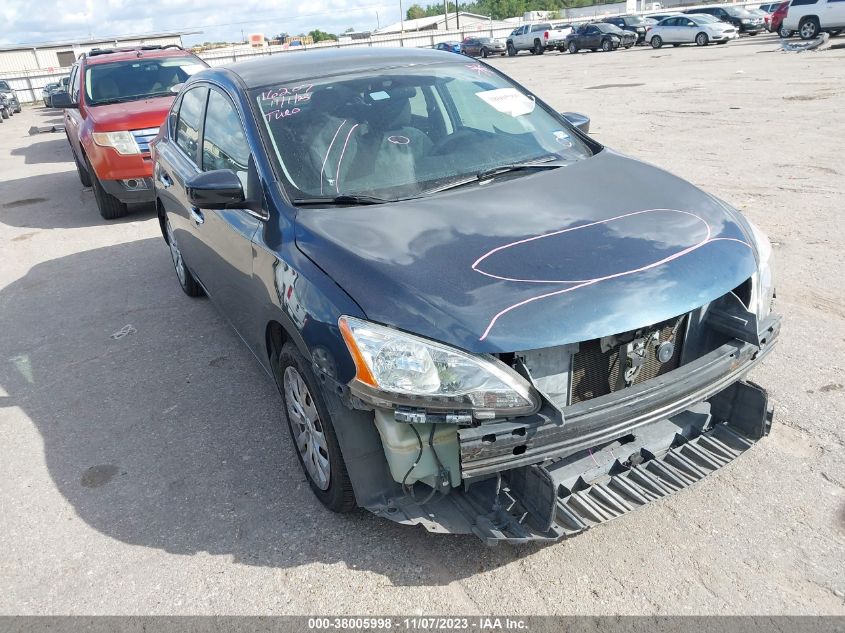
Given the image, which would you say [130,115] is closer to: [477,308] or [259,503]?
[259,503]

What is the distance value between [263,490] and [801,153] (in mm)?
8368

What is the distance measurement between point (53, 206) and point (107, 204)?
6.12 ft

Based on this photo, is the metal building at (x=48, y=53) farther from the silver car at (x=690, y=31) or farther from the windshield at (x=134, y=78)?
the windshield at (x=134, y=78)

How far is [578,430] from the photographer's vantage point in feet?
7.66

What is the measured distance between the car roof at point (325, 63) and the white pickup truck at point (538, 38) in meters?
38.3

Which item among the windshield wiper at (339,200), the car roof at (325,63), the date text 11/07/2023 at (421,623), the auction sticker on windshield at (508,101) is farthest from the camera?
the auction sticker on windshield at (508,101)

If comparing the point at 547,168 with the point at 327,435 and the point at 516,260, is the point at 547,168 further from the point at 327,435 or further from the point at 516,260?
the point at 327,435

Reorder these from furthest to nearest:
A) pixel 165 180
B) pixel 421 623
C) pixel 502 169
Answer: pixel 165 180 → pixel 502 169 → pixel 421 623

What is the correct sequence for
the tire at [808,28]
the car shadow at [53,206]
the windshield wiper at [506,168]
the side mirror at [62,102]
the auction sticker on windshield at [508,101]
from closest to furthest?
the windshield wiper at [506,168], the auction sticker on windshield at [508,101], the car shadow at [53,206], the side mirror at [62,102], the tire at [808,28]

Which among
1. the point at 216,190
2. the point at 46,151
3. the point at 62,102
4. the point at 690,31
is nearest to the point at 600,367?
the point at 216,190

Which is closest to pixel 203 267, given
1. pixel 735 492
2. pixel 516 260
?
pixel 516 260

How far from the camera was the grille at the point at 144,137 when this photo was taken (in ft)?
25.9

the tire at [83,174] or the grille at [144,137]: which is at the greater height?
the grille at [144,137]

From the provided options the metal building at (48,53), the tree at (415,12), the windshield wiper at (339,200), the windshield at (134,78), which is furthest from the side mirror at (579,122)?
the tree at (415,12)
